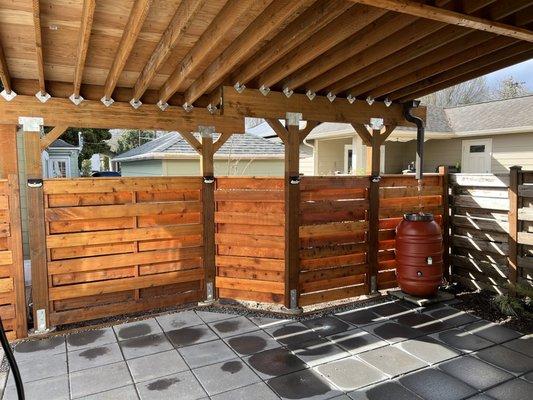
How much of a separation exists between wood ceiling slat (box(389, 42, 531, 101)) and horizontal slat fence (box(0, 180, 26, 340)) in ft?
13.8

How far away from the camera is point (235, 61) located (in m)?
2.99

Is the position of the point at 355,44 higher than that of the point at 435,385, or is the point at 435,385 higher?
the point at 355,44

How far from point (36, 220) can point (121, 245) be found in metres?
0.85

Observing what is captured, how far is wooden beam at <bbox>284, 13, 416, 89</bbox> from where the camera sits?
2676 millimetres

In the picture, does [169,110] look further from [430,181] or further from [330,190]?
[430,181]

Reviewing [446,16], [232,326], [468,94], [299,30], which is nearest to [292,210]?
[232,326]

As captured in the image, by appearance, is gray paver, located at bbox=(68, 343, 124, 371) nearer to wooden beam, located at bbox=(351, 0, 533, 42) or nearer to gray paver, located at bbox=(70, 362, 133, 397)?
gray paver, located at bbox=(70, 362, 133, 397)

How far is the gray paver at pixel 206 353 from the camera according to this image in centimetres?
326

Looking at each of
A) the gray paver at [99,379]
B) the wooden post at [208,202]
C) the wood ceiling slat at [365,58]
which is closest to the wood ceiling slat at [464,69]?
the wood ceiling slat at [365,58]

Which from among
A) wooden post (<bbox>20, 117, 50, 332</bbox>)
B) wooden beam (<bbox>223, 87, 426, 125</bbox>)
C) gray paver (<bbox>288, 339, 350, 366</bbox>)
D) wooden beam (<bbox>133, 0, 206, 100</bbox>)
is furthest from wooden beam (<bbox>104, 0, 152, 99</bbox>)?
gray paver (<bbox>288, 339, 350, 366</bbox>)

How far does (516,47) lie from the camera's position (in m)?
3.24

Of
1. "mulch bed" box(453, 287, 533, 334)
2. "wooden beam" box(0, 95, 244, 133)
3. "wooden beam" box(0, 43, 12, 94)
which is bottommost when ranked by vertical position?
"mulch bed" box(453, 287, 533, 334)

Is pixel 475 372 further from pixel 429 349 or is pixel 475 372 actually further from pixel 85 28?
pixel 85 28

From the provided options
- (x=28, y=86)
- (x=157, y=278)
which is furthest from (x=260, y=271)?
(x=28, y=86)
